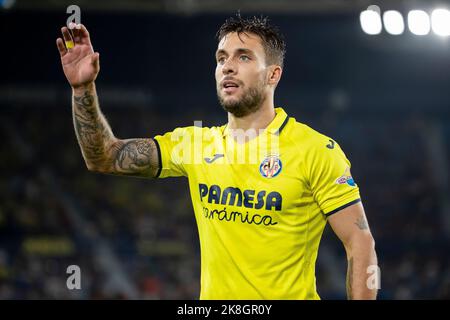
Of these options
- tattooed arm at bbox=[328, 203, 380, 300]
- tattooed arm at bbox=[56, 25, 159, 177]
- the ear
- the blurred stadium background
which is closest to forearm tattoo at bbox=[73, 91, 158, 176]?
tattooed arm at bbox=[56, 25, 159, 177]

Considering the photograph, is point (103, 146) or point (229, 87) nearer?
point (229, 87)

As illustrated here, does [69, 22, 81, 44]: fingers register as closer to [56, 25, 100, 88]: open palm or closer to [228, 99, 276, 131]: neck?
[56, 25, 100, 88]: open palm

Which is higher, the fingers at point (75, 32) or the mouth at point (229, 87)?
the fingers at point (75, 32)

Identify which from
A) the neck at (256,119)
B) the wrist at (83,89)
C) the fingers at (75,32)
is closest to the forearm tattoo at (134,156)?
the wrist at (83,89)

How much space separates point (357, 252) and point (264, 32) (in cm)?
133

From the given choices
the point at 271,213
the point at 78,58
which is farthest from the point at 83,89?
the point at 271,213

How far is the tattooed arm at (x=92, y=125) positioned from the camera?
3998 mm

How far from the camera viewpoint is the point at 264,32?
4137 millimetres

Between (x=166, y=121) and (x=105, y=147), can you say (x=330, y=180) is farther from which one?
(x=166, y=121)

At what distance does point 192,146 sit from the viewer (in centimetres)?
427

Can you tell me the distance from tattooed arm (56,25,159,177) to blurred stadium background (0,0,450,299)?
11.5m

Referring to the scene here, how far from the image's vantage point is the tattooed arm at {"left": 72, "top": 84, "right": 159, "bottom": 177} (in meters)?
4.10

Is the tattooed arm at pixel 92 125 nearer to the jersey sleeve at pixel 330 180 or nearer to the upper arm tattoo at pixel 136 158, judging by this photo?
the upper arm tattoo at pixel 136 158

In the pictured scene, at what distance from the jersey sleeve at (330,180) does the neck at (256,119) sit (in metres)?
0.41
